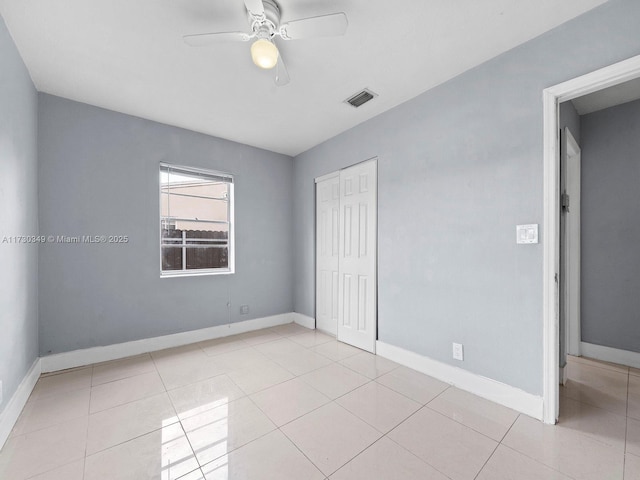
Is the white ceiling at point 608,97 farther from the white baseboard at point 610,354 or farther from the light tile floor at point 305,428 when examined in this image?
the light tile floor at point 305,428

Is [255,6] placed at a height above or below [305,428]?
above

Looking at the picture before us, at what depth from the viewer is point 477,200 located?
2.23 metres

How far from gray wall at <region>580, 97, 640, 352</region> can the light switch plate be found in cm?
177

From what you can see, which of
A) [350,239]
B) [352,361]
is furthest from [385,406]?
[350,239]

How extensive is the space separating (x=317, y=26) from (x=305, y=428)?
254 centimetres

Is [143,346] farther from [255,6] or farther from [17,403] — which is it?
[255,6]

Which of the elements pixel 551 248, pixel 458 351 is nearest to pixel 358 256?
pixel 458 351

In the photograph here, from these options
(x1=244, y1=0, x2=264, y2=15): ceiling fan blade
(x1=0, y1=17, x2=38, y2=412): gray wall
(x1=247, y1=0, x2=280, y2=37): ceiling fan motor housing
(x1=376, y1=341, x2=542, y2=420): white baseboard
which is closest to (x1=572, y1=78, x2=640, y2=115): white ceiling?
(x1=376, y1=341, x2=542, y2=420): white baseboard

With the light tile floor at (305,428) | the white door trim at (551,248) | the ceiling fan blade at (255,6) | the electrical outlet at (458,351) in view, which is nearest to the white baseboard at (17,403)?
the light tile floor at (305,428)

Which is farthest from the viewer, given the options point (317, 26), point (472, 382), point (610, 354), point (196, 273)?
point (196, 273)

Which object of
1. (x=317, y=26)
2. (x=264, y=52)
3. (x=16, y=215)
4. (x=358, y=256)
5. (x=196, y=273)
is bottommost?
(x=196, y=273)

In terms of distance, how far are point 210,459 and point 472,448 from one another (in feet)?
5.07

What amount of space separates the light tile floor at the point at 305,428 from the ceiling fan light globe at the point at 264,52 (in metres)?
2.39

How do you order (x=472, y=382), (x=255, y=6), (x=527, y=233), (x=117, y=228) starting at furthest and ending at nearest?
(x=117, y=228) < (x=472, y=382) < (x=527, y=233) < (x=255, y=6)
